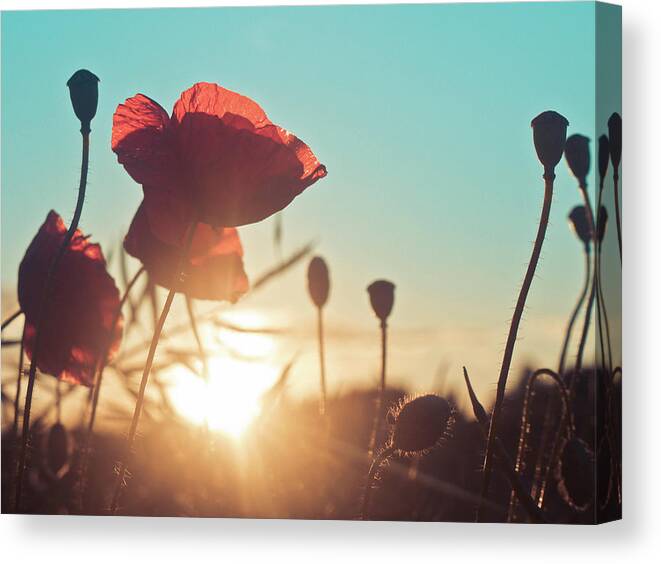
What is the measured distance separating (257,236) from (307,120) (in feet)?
0.58

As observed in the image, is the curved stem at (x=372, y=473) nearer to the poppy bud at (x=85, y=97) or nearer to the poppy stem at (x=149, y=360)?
the poppy stem at (x=149, y=360)

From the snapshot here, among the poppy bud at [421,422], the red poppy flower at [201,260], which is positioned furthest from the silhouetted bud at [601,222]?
the red poppy flower at [201,260]

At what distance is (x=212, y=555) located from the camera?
1.89 metres

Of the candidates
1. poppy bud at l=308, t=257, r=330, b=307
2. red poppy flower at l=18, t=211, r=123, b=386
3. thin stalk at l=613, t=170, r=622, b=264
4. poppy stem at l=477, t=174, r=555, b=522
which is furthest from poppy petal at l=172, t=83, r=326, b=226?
thin stalk at l=613, t=170, r=622, b=264

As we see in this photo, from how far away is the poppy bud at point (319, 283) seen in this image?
5.89ft

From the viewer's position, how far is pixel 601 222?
5.81 ft

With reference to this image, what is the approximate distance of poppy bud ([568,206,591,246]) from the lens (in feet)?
5.77

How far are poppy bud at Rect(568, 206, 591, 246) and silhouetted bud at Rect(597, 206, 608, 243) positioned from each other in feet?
0.06

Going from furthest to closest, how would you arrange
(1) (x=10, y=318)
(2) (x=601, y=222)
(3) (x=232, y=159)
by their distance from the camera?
(1) (x=10, y=318)
(2) (x=601, y=222)
(3) (x=232, y=159)

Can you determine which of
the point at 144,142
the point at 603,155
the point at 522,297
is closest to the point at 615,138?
the point at 603,155

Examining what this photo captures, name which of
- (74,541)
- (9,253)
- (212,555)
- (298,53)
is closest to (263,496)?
(212,555)

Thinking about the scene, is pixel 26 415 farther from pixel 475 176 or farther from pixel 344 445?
pixel 475 176

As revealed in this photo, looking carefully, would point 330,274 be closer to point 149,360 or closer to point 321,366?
point 321,366

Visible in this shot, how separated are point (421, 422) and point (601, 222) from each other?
36cm
